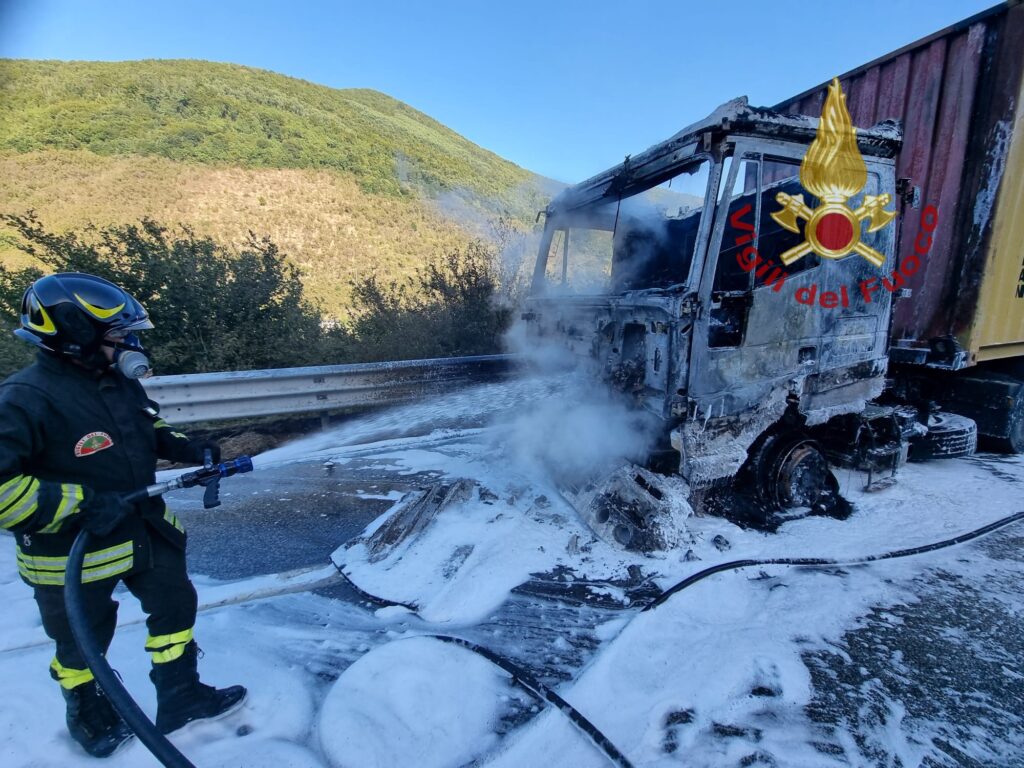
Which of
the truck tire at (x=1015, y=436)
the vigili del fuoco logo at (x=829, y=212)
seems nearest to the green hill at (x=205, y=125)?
the truck tire at (x=1015, y=436)

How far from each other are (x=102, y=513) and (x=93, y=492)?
0.07 m

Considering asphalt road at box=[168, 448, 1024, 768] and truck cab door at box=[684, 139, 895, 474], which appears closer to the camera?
asphalt road at box=[168, 448, 1024, 768]

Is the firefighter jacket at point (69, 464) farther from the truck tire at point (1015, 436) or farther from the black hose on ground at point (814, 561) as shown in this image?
the truck tire at point (1015, 436)

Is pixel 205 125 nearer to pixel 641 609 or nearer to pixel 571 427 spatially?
pixel 571 427

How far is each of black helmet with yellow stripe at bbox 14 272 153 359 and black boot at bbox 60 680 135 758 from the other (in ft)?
3.83

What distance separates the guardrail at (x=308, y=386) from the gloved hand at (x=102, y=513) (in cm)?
325

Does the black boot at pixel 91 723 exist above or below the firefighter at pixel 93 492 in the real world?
below

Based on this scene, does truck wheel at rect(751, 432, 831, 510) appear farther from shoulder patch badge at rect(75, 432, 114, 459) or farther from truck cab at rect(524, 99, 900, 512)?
shoulder patch badge at rect(75, 432, 114, 459)

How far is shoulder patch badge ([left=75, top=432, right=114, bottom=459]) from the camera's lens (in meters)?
1.57

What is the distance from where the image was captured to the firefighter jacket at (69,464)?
1.39m

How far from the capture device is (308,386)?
5.17 m

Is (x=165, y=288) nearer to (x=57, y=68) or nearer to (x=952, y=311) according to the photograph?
(x=952, y=311)

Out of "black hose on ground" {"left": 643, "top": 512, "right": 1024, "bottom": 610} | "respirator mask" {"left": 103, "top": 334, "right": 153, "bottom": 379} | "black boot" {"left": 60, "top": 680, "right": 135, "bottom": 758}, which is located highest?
"respirator mask" {"left": 103, "top": 334, "right": 153, "bottom": 379}

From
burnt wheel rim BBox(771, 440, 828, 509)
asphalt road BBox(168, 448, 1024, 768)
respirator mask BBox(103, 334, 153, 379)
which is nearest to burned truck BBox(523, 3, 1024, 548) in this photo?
burnt wheel rim BBox(771, 440, 828, 509)
